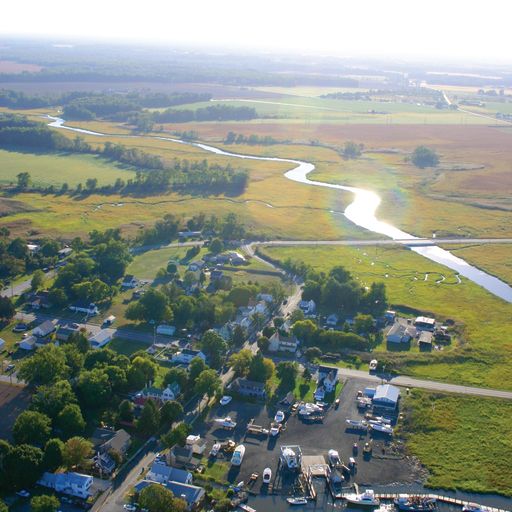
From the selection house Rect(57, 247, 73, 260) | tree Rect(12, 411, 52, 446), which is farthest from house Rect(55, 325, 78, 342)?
house Rect(57, 247, 73, 260)

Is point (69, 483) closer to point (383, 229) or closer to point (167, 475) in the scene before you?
point (167, 475)

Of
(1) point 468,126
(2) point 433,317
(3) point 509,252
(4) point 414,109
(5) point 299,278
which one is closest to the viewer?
(2) point 433,317

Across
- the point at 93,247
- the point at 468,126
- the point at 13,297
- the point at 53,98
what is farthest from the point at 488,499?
the point at 53,98

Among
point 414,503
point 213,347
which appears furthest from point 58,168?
point 414,503

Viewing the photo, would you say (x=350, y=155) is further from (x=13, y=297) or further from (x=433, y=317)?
(x=13, y=297)

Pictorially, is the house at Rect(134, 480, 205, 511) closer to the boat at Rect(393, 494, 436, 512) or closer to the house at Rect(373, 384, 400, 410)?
the boat at Rect(393, 494, 436, 512)

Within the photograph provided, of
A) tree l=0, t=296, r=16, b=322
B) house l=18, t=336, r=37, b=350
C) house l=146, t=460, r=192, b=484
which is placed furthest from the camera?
tree l=0, t=296, r=16, b=322

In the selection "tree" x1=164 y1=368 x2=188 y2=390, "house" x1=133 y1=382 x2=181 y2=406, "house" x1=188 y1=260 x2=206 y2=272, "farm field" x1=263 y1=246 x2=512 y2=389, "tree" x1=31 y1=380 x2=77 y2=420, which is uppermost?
"tree" x1=31 y1=380 x2=77 y2=420
